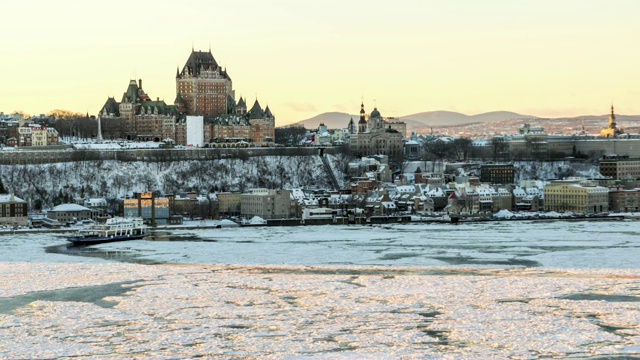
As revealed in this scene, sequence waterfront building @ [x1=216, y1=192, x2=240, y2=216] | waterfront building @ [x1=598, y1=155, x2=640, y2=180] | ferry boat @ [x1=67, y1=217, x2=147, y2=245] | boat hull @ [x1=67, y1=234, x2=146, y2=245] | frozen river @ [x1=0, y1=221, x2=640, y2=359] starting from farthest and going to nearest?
waterfront building @ [x1=598, y1=155, x2=640, y2=180] → waterfront building @ [x1=216, y1=192, x2=240, y2=216] → ferry boat @ [x1=67, y1=217, x2=147, y2=245] → boat hull @ [x1=67, y1=234, x2=146, y2=245] → frozen river @ [x1=0, y1=221, x2=640, y2=359]

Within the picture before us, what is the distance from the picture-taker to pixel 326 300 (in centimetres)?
3216

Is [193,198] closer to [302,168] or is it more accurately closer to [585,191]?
[302,168]

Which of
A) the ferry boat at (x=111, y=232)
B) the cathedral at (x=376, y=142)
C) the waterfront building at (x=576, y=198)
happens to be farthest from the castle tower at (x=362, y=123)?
the ferry boat at (x=111, y=232)

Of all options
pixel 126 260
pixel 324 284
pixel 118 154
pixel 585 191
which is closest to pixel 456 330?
pixel 324 284

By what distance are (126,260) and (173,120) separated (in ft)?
214

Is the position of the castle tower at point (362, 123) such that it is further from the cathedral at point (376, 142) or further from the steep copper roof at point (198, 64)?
the steep copper roof at point (198, 64)

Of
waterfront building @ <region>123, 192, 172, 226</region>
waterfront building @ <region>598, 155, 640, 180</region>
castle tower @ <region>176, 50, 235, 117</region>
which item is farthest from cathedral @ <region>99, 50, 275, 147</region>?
waterfront building @ <region>598, 155, 640, 180</region>

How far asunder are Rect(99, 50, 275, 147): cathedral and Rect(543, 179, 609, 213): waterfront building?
34309 mm

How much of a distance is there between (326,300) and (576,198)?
57.3 meters

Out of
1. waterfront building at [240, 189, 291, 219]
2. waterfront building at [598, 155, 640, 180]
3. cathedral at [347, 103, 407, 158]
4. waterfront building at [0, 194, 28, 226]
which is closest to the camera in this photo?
waterfront building at [0, 194, 28, 226]

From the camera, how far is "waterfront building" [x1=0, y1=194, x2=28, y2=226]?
70688 millimetres

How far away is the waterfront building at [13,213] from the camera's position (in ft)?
232

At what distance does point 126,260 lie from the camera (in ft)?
151

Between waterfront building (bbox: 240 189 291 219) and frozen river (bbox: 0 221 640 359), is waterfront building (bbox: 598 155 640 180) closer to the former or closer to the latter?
waterfront building (bbox: 240 189 291 219)
